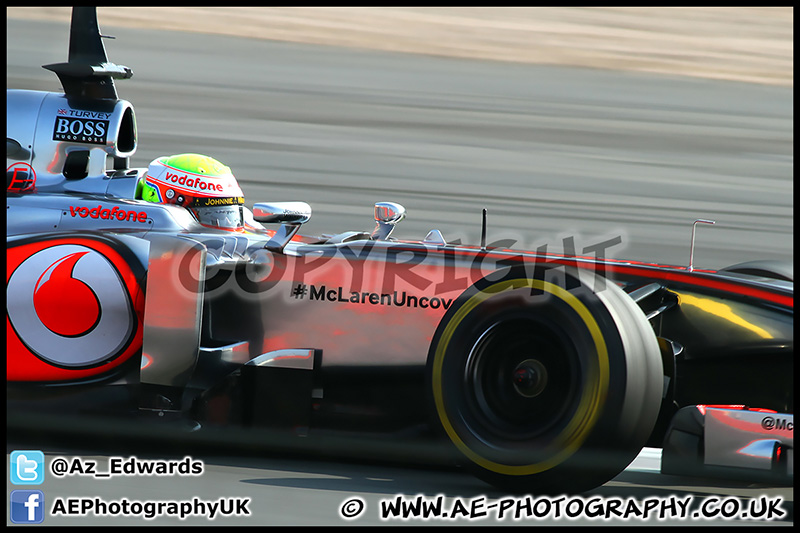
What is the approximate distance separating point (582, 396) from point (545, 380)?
0.69 feet

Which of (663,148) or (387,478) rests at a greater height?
(663,148)

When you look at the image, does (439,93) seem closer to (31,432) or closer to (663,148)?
(663,148)

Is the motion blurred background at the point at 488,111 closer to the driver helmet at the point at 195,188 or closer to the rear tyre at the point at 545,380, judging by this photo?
the driver helmet at the point at 195,188

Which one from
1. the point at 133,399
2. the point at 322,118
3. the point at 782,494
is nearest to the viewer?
the point at 782,494

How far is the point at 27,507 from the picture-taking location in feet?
12.7

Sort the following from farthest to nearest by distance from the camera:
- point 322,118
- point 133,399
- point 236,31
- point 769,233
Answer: point 236,31
point 322,118
point 769,233
point 133,399

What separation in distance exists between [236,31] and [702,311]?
50.4 ft

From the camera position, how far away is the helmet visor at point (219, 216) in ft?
17.3

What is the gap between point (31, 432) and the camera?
15.0 feet

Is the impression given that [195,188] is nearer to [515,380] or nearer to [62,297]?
[62,297]

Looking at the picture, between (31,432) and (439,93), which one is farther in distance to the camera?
(439,93)

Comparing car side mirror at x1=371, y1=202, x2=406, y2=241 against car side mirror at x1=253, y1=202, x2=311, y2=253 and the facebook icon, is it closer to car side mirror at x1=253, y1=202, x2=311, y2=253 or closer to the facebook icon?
car side mirror at x1=253, y1=202, x2=311, y2=253

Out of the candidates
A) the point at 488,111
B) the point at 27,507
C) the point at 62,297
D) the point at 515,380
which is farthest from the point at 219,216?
the point at 488,111

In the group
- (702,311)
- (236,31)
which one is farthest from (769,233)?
(236,31)
